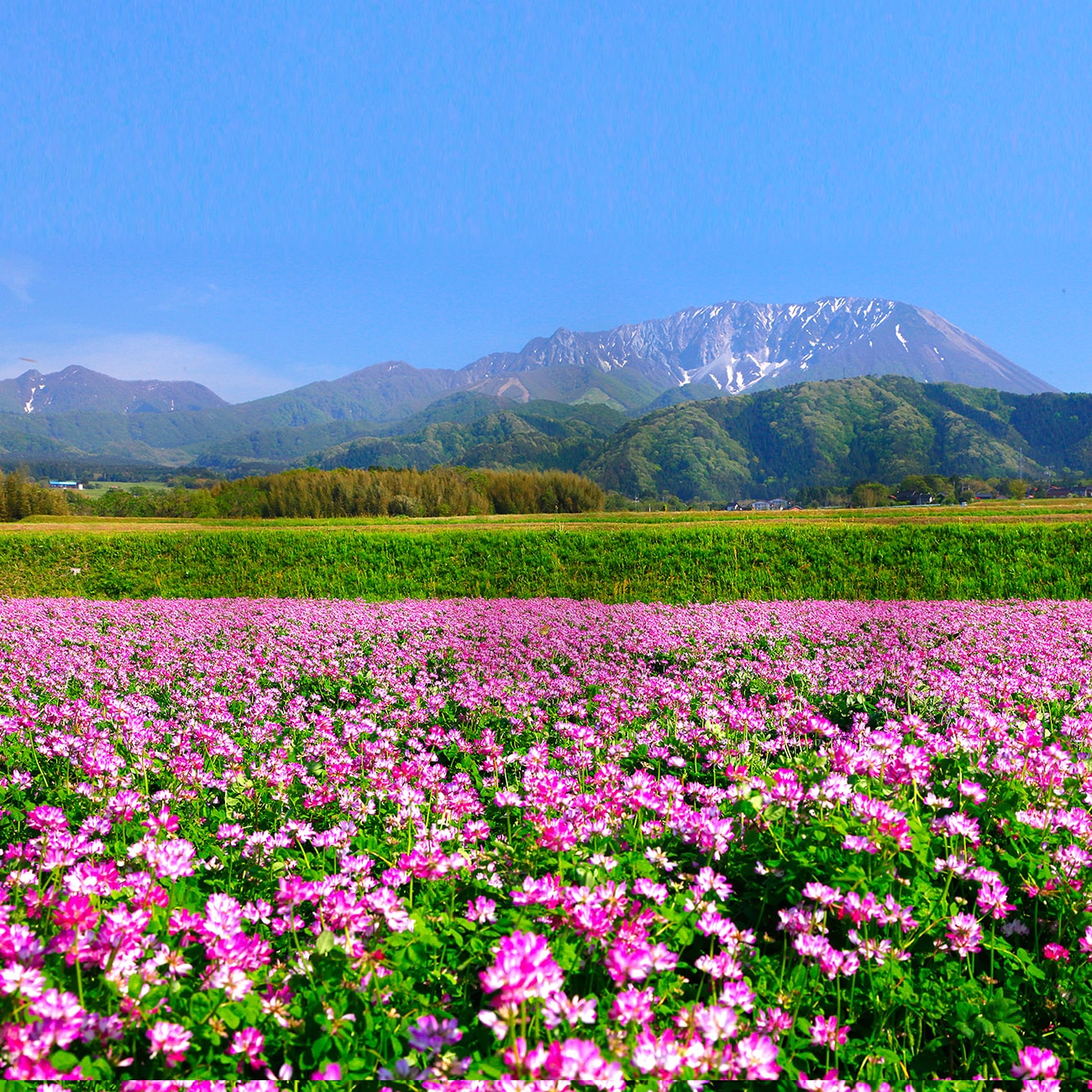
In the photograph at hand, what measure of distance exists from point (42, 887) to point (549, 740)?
9.79 feet

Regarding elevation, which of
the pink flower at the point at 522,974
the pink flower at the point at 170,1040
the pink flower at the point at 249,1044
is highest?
the pink flower at the point at 522,974

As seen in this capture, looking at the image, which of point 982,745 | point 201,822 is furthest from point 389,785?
point 982,745

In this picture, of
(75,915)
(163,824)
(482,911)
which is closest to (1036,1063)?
(482,911)

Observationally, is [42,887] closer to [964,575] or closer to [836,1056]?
[836,1056]

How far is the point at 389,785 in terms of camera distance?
3.12 m

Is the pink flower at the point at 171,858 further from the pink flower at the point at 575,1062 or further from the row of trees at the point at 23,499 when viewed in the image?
the row of trees at the point at 23,499

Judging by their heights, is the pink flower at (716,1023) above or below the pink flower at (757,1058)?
above

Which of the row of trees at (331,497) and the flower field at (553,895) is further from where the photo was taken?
the row of trees at (331,497)

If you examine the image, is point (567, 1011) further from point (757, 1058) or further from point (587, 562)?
point (587, 562)

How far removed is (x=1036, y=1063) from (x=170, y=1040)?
214 centimetres

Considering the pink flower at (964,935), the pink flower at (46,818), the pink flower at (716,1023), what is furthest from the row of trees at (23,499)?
the pink flower at (964,935)

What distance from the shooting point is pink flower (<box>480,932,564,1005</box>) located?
4.44 ft

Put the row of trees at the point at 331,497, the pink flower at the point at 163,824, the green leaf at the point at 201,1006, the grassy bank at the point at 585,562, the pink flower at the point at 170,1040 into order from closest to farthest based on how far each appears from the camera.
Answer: the pink flower at the point at 170,1040, the green leaf at the point at 201,1006, the pink flower at the point at 163,824, the grassy bank at the point at 585,562, the row of trees at the point at 331,497

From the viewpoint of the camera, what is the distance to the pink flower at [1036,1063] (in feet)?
5.26
